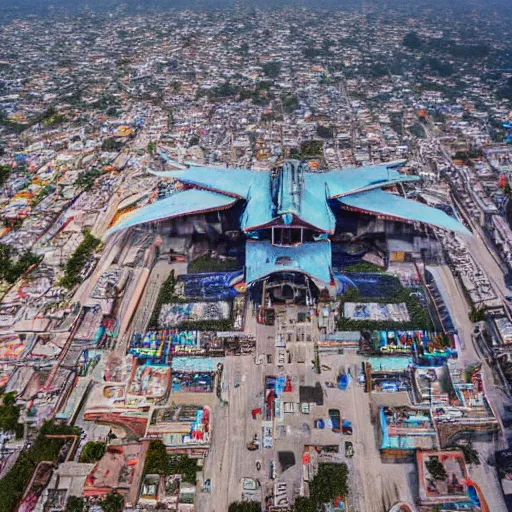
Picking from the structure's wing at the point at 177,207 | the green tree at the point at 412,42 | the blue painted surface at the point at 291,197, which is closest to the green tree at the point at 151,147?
the blue painted surface at the point at 291,197

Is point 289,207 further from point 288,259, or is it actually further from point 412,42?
point 412,42

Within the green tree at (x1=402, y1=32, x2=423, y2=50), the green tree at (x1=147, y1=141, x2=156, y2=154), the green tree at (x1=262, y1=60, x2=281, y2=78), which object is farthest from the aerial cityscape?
the green tree at (x1=402, y1=32, x2=423, y2=50)

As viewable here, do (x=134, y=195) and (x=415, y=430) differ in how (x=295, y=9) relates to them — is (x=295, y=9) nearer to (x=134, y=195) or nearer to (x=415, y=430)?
(x=134, y=195)

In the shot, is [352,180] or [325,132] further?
[325,132]

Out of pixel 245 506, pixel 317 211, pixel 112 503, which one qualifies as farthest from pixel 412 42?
pixel 112 503

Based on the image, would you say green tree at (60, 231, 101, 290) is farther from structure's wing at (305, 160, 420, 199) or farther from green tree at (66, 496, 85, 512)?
structure's wing at (305, 160, 420, 199)
